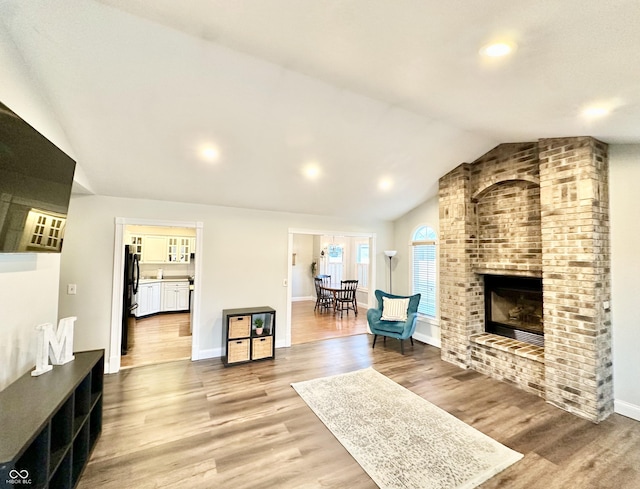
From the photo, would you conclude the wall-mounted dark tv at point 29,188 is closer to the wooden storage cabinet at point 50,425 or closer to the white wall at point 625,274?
the wooden storage cabinet at point 50,425

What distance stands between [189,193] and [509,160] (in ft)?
14.7

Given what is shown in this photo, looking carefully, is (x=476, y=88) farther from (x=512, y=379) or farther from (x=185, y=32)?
(x=512, y=379)

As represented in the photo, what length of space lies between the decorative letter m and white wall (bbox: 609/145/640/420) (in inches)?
204

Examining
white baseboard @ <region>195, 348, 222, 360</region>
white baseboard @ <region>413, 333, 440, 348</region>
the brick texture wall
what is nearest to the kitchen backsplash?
white baseboard @ <region>195, 348, 222, 360</region>

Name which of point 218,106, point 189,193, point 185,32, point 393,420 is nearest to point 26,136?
point 185,32

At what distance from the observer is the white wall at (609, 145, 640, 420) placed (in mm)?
2992

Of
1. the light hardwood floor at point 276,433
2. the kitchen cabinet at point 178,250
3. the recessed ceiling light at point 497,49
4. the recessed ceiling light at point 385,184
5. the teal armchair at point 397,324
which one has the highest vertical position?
the recessed ceiling light at point 497,49

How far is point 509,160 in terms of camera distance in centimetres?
394

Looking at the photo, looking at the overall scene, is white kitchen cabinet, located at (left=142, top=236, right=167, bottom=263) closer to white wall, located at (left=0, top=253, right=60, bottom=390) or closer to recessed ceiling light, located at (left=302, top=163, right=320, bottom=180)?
white wall, located at (left=0, top=253, right=60, bottom=390)

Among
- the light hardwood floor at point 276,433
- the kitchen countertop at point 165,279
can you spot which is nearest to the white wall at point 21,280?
the light hardwood floor at point 276,433

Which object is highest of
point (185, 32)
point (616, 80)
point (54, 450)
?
point (185, 32)

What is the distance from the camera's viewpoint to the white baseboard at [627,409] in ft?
9.67

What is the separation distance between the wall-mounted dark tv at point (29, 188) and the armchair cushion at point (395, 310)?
176 inches

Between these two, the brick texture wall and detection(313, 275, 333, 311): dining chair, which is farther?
detection(313, 275, 333, 311): dining chair
